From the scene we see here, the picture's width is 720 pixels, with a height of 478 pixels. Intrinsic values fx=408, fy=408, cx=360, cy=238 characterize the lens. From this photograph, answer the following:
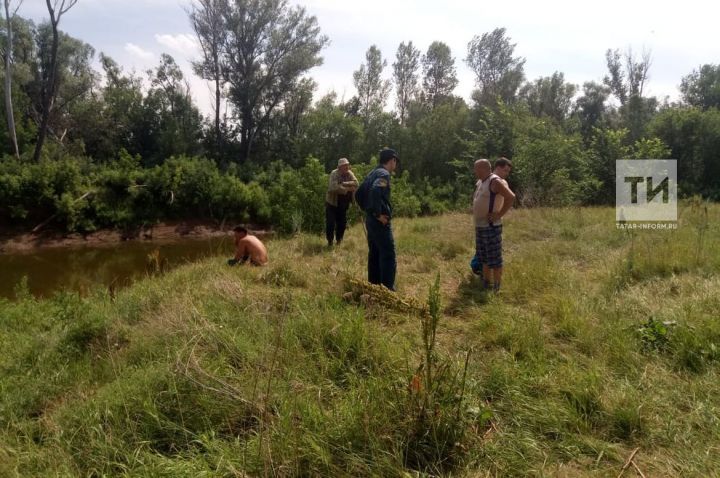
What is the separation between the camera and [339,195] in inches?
276

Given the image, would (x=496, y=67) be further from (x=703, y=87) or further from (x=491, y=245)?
(x=491, y=245)

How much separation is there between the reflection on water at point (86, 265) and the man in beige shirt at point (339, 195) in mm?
2358

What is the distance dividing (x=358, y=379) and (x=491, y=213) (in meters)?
2.47

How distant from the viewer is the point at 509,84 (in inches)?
1232

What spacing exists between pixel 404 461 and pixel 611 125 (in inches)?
1252

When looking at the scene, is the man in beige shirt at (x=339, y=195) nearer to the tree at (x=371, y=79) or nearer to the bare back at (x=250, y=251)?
the bare back at (x=250, y=251)

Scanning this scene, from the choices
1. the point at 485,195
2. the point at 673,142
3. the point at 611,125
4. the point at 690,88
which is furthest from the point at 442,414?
the point at 690,88

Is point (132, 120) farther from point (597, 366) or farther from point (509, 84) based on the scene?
point (597, 366)

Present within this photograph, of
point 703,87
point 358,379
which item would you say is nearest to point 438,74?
point 703,87

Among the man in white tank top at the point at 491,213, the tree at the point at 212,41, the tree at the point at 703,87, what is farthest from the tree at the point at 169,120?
the tree at the point at 703,87

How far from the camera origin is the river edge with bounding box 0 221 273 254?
13.4m

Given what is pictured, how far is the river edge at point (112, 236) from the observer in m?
13.4

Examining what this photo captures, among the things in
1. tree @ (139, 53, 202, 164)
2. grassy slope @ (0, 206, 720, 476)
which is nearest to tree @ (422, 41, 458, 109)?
tree @ (139, 53, 202, 164)

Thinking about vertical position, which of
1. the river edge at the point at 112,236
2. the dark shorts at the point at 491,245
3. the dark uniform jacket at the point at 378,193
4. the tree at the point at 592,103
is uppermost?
the tree at the point at 592,103
